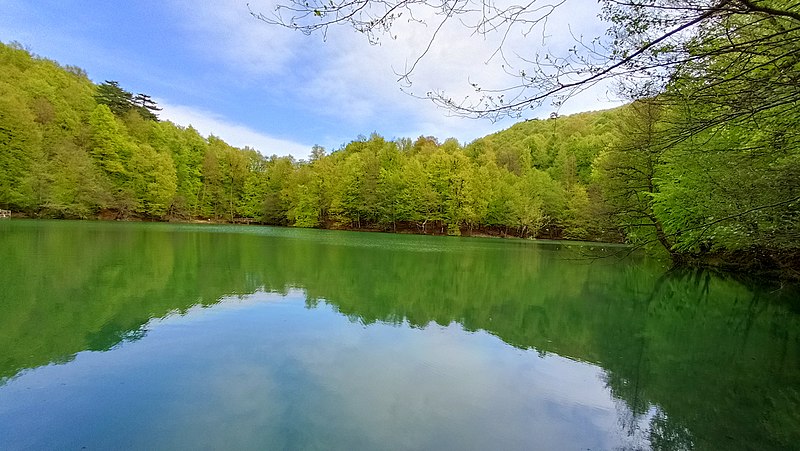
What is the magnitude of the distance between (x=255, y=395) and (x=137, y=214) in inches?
1796

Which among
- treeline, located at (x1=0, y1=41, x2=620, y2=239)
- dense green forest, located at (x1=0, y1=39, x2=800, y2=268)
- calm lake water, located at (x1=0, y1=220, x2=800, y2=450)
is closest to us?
calm lake water, located at (x1=0, y1=220, x2=800, y2=450)

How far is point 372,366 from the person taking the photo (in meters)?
4.68

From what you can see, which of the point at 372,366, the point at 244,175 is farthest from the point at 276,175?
the point at 372,366

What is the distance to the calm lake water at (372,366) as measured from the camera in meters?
3.21

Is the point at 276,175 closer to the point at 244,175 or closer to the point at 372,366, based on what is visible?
the point at 244,175

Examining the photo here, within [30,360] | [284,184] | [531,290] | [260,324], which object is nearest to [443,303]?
[531,290]

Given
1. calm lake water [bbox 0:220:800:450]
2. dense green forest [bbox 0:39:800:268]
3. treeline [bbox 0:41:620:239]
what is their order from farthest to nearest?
treeline [bbox 0:41:620:239] < dense green forest [bbox 0:39:800:268] < calm lake water [bbox 0:220:800:450]

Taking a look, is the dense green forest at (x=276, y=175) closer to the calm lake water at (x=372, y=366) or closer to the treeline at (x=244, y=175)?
the treeline at (x=244, y=175)

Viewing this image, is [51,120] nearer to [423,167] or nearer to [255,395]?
[423,167]

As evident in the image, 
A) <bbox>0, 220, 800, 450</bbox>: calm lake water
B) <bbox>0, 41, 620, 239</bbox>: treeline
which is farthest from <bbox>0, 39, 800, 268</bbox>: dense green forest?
<bbox>0, 220, 800, 450</bbox>: calm lake water

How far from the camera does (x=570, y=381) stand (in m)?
4.64

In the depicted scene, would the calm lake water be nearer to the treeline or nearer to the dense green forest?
the dense green forest

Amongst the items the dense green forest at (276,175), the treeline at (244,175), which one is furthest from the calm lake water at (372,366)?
the treeline at (244,175)

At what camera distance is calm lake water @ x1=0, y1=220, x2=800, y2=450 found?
3.21 metres
